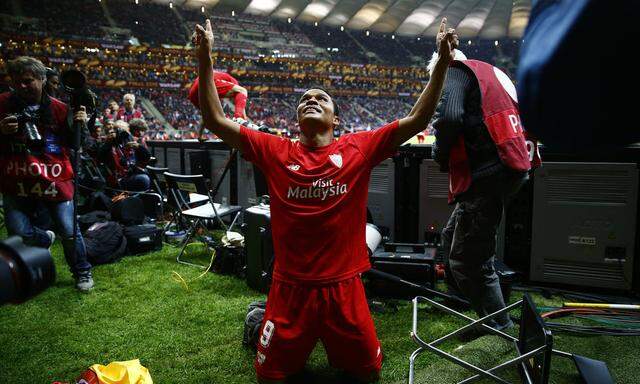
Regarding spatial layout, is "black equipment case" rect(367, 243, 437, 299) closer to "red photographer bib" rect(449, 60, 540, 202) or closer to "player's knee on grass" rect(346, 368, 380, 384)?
"red photographer bib" rect(449, 60, 540, 202)

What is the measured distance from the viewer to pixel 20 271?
644 millimetres

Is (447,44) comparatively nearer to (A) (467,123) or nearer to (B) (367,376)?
(A) (467,123)

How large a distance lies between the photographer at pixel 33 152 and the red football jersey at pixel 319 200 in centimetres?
203

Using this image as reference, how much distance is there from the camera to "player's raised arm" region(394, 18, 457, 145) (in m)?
1.64

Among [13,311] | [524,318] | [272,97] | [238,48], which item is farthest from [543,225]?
[238,48]

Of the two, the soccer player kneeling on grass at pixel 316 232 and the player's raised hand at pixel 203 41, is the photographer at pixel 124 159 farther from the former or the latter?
the player's raised hand at pixel 203 41

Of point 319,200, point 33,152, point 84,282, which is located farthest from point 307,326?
point 33,152

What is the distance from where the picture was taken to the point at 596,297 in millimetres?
3076

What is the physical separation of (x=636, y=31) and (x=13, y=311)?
12.6ft

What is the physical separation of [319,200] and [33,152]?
2591 millimetres

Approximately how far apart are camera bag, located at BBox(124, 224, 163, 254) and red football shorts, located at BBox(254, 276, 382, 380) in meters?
3.33

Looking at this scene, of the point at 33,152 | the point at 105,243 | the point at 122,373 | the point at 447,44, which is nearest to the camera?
the point at 447,44

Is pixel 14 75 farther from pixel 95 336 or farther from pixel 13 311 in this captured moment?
pixel 95 336

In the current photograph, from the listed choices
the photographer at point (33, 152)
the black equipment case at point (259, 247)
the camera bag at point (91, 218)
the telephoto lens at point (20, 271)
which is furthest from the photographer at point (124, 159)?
the telephoto lens at point (20, 271)
